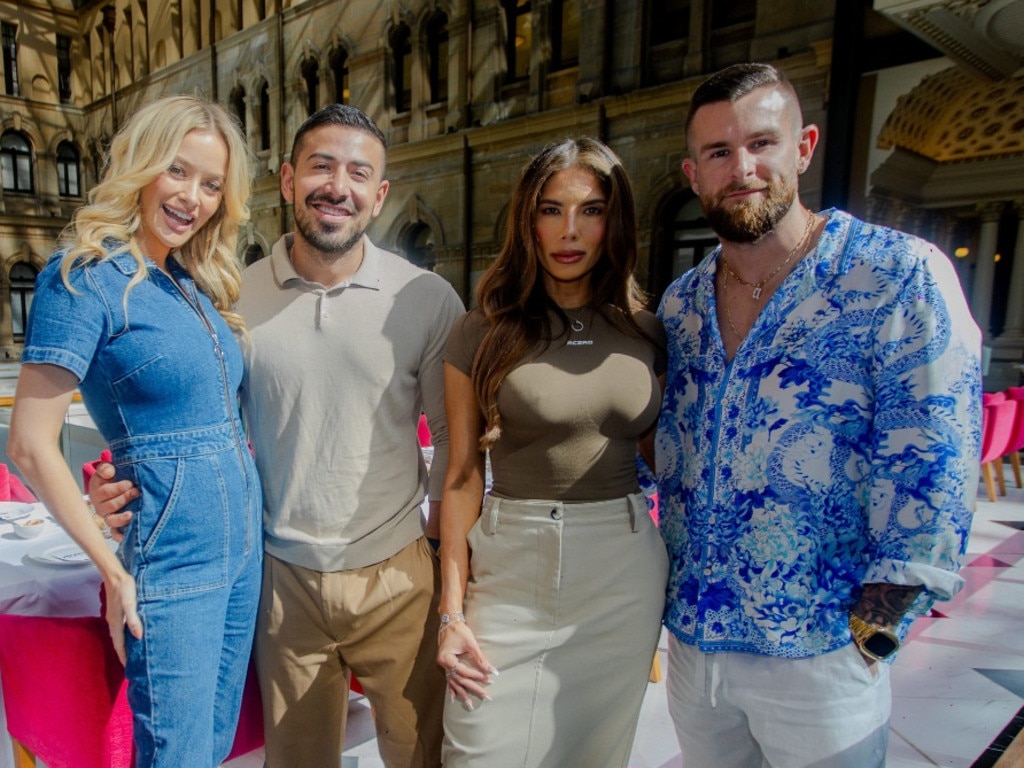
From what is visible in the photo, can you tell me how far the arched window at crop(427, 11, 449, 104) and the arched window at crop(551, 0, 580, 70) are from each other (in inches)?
105

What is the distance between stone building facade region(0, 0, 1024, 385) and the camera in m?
8.15

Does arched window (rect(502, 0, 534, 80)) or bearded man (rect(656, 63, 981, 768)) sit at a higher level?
arched window (rect(502, 0, 534, 80))

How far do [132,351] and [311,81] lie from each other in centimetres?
1653

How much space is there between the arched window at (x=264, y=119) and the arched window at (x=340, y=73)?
2.93 m

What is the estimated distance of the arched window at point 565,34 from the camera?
11328 mm

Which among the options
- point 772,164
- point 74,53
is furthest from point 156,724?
point 74,53

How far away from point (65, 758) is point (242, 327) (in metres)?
1.25

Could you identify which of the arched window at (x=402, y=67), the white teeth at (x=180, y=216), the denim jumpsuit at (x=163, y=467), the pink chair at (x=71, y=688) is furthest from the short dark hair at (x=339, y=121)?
the arched window at (x=402, y=67)

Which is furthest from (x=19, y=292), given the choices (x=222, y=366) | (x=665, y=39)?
(x=222, y=366)

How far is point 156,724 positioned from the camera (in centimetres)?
137

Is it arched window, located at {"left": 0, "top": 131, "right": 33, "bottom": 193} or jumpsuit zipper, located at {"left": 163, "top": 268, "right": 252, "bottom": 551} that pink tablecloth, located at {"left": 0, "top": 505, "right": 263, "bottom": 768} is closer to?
jumpsuit zipper, located at {"left": 163, "top": 268, "right": 252, "bottom": 551}

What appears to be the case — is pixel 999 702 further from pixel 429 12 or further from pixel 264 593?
pixel 429 12

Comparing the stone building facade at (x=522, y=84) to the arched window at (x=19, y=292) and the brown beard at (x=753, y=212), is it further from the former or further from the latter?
the arched window at (x=19, y=292)

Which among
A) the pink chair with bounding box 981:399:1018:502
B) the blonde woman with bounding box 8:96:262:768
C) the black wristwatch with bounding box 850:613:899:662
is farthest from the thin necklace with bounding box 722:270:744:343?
the pink chair with bounding box 981:399:1018:502
